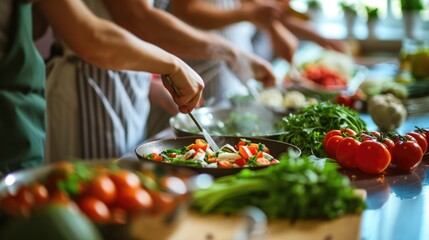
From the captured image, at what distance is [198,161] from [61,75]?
4.26ft

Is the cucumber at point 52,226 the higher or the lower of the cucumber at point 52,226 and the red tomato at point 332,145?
the higher

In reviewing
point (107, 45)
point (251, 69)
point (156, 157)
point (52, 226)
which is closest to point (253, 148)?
point (156, 157)

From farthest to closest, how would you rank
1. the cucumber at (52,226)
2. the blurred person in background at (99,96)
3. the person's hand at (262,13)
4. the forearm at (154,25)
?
the person's hand at (262,13)
the blurred person in background at (99,96)
the forearm at (154,25)
the cucumber at (52,226)

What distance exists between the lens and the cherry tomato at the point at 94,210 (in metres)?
Answer: 1.14

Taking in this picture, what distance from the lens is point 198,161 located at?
1.81 metres

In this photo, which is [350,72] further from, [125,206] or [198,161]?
[125,206]

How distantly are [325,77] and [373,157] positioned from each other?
2.13 meters

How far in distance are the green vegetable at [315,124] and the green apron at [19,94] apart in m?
0.82

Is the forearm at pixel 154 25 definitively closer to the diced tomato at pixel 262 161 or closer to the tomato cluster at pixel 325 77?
the diced tomato at pixel 262 161

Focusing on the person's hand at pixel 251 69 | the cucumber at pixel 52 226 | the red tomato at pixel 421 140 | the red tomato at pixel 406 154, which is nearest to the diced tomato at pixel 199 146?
the red tomato at pixel 406 154

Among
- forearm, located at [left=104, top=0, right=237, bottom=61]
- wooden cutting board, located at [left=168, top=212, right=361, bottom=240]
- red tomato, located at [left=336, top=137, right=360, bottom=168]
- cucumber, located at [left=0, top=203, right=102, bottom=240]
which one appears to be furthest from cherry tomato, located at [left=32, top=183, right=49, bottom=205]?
forearm, located at [left=104, top=0, right=237, bottom=61]

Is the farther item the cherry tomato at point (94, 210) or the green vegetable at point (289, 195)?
the green vegetable at point (289, 195)

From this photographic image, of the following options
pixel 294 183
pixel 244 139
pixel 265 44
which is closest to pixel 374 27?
pixel 265 44

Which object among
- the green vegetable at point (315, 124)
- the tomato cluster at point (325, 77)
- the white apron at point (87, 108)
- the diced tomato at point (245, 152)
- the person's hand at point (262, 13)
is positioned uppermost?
the diced tomato at point (245, 152)
